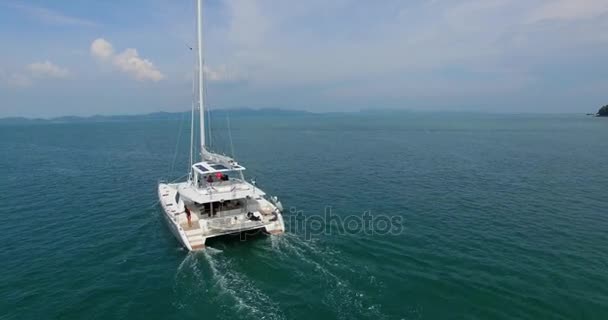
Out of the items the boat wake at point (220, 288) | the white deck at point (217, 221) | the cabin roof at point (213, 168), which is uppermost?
the cabin roof at point (213, 168)

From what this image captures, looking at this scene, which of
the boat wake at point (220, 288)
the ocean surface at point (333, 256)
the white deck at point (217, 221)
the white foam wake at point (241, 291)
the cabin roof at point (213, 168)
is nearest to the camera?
the white foam wake at point (241, 291)

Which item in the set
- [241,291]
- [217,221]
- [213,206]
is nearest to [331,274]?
[241,291]

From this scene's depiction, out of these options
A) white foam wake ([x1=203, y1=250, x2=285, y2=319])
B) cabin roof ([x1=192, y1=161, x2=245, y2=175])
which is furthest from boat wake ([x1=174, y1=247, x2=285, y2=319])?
cabin roof ([x1=192, y1=161, x2=245, y2=175])

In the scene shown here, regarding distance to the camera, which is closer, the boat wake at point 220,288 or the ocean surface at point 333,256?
the boat wake at point 220,288

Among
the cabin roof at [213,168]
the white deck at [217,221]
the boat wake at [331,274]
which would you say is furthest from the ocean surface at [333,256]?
the cabin roof at [213,168]

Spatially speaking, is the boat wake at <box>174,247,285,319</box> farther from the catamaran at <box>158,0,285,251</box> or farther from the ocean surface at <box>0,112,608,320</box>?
the catamaran at <box>158,0,285,251</box>

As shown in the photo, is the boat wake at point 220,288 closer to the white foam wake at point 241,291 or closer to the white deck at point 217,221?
the white foam wake at point 241,291
